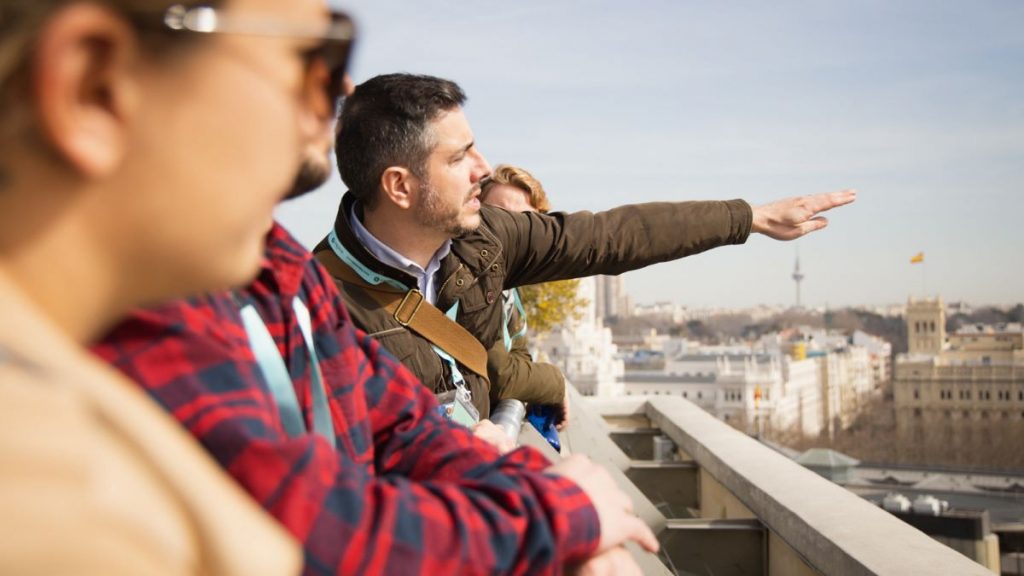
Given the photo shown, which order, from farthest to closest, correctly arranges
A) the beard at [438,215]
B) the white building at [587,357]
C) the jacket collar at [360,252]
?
the white building at [587,357], the beard at [438,215], the jacket collar at [360,252]

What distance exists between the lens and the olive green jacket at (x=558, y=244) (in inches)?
126

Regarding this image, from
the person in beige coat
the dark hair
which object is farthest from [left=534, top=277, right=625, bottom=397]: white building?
the person in beige coat

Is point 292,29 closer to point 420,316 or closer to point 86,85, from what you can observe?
point 86,85

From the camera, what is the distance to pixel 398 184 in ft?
10.6

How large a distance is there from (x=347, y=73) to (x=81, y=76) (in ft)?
1.02

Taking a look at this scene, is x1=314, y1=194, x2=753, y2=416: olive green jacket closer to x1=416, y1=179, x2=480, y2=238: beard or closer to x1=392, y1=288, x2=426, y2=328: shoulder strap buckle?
x1=416, y1=179, x2=480, y2=238: beard

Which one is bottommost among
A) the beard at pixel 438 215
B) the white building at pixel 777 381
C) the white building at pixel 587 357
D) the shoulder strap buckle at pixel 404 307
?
the white building at pixel 777 381

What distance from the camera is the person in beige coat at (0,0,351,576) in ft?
2.12

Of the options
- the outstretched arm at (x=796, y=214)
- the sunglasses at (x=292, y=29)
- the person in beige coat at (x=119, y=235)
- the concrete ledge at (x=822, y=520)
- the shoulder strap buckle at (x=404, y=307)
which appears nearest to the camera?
the person in beige coat at (x=119, y=235)

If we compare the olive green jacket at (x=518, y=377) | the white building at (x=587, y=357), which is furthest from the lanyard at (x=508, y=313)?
the white building at (x=587, y=357)

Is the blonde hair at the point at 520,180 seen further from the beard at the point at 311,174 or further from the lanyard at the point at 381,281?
the beard at the point at 311,174

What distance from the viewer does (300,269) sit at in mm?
1545

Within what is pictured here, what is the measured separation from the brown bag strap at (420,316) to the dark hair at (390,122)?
1.37 ft

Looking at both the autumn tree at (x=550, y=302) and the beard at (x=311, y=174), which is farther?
the autumn tree at (x=550, y=302)
